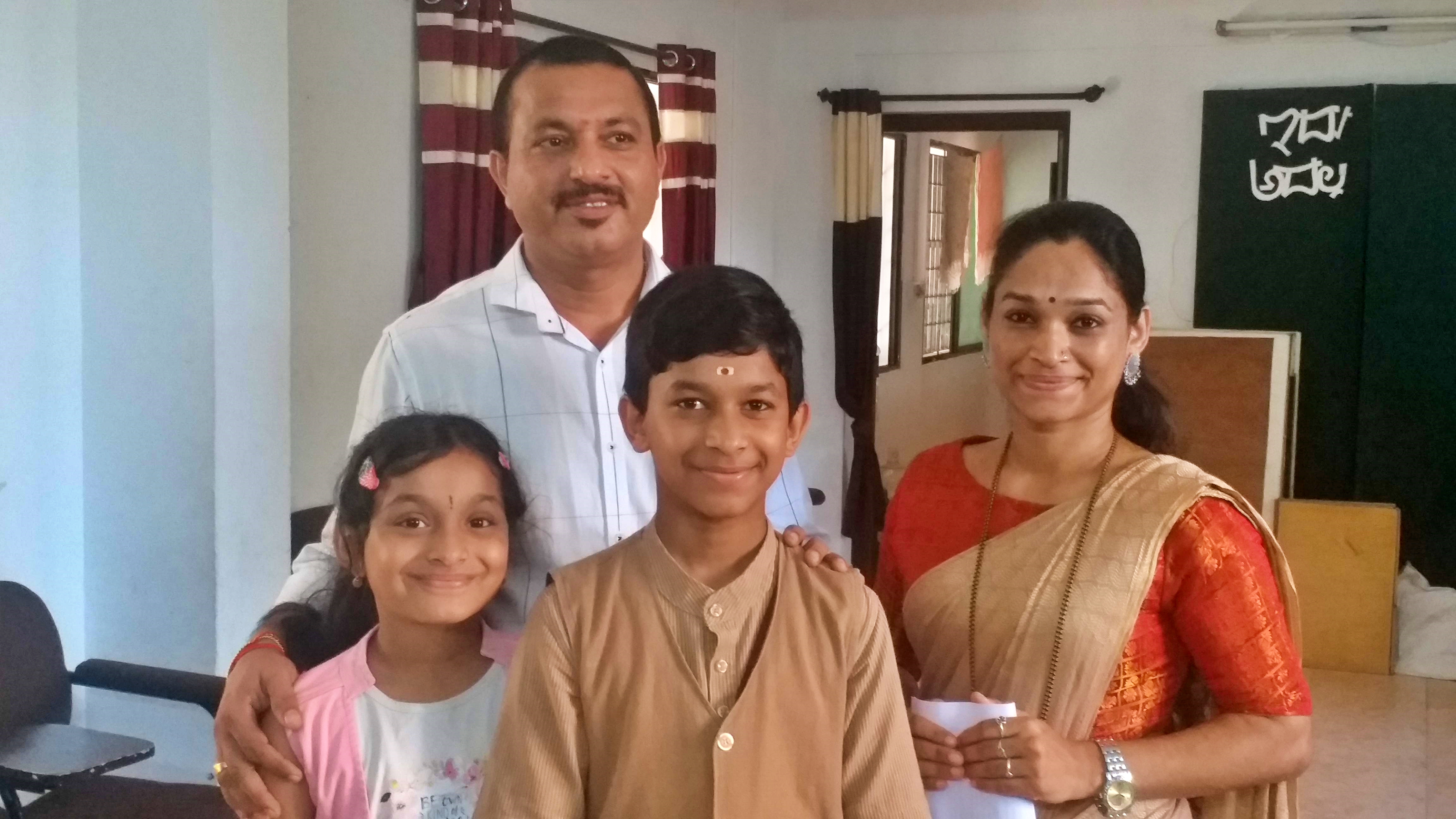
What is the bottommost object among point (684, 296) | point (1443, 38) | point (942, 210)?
point (684, 296)

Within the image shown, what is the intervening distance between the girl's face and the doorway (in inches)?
139

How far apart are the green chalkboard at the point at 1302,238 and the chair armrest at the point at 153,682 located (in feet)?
12.4

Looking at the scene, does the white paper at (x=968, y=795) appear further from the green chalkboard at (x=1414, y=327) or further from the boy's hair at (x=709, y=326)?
the green chalkboard at (x=1414, y=327)

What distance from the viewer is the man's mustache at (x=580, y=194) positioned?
1.20 m

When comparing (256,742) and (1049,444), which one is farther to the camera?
(1049,444)

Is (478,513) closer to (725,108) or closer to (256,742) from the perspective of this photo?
(256,742)

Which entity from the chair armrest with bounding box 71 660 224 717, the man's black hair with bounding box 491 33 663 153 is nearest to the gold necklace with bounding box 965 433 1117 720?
the man's black hair with bounding box 491 33 663 153

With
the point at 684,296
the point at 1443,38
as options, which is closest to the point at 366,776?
the point at 684,296

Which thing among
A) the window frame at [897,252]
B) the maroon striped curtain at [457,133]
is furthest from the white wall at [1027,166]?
the maroon striped curtain at [457,133]

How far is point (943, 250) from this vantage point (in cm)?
557

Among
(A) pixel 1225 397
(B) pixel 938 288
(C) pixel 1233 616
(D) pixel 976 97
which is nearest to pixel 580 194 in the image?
(C) pixel 1233 616

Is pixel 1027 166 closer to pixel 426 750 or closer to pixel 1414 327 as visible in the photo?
pixel 1414 327

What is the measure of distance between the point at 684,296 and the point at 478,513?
0.34 metres

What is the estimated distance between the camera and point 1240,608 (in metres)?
1.15
